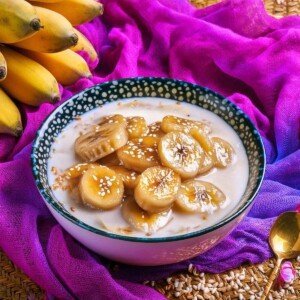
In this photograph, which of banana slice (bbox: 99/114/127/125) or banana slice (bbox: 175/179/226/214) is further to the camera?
banana slice (bbox: 99/114/127/125)

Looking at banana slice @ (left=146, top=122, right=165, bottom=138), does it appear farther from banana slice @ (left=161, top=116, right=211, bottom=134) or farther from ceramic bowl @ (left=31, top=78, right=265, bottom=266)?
ceramic bowl @ (left=31, top=78, right=265, bottom=266)

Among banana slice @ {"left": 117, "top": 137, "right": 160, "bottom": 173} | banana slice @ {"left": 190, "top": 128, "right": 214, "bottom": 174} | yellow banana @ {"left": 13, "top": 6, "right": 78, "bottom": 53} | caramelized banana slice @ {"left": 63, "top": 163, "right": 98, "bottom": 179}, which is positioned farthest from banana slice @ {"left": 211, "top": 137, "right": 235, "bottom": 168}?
yellow banana @ {"left": 13, "top": 6, "right": 78, "bottom": 53}

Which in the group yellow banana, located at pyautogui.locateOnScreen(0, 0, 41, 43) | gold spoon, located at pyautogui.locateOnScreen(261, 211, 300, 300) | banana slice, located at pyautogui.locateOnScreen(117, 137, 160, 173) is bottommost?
gold spoon, located at pyautogui.locateOnScreen(261, 211, 300, 300)

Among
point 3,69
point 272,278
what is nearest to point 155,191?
point 272,278

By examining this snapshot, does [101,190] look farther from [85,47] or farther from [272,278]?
[85,47]

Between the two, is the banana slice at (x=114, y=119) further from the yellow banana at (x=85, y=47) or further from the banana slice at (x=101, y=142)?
the yellow banana at (x=85, y=47)
